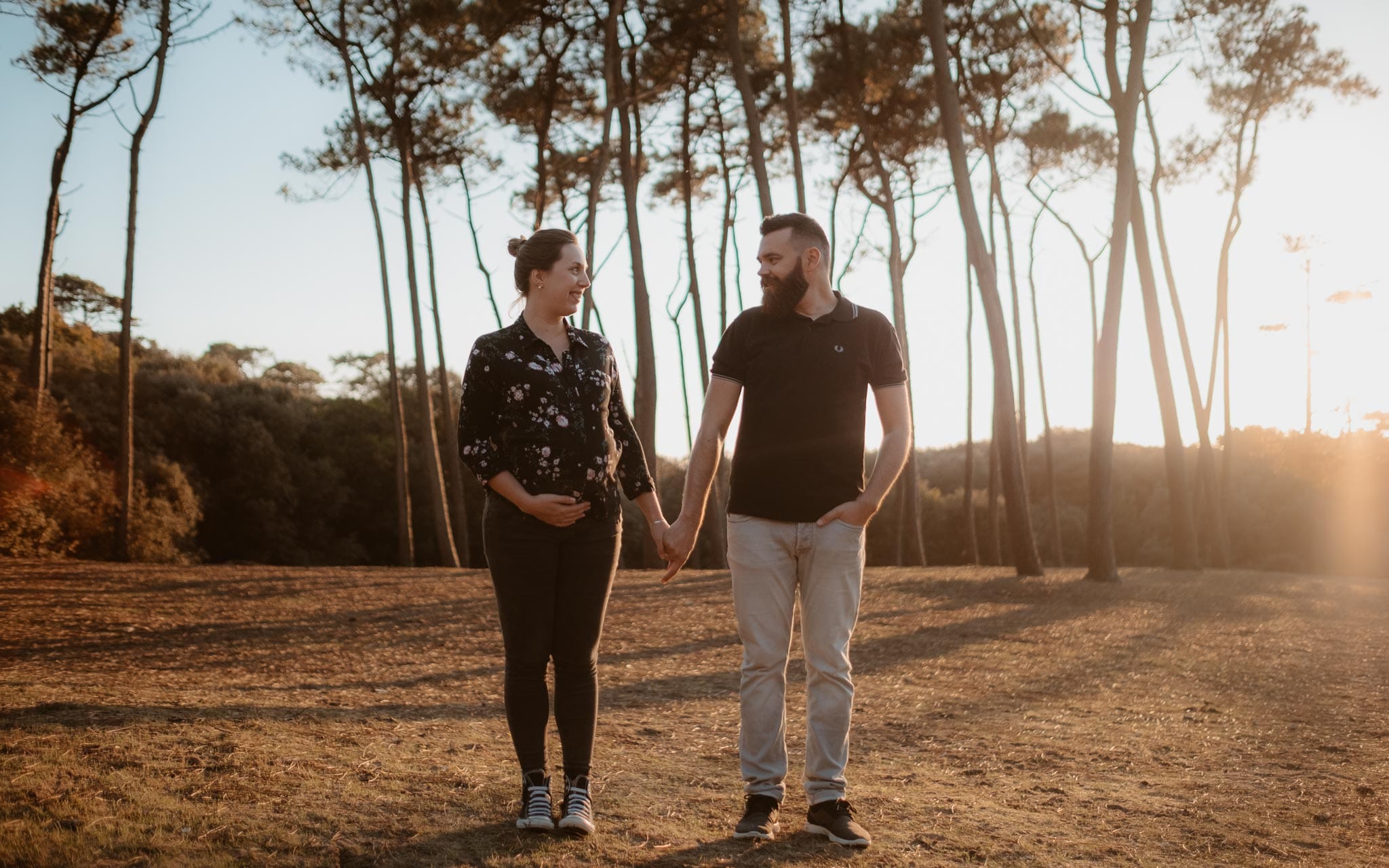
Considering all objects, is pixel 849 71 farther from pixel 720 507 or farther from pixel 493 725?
pixel 493 725

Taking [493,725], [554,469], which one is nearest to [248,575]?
[493,725]

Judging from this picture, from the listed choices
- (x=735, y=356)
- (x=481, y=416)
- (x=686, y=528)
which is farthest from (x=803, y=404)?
(x=481, y=416)

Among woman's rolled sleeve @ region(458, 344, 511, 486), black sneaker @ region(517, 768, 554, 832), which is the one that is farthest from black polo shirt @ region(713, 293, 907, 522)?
black sneaker @ region(517, 768, 554, 832)

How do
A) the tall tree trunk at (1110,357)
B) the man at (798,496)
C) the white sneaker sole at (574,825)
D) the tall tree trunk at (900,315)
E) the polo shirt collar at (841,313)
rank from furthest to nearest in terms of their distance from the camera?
1. the tall tree trunk at (900,315)
2. the tall tree trunk at (1110,357)
3. the polo shirt collar at (841,313)
4. the man at (798,496)
5. the white sneaker sole at (574,825)

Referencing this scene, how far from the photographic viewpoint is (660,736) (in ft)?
17.3

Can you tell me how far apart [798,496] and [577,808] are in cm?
116

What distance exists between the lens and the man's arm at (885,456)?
10.9 feet

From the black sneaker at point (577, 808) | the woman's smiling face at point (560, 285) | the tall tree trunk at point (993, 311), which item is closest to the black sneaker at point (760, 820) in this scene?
the black sneaker at point (577, 808)

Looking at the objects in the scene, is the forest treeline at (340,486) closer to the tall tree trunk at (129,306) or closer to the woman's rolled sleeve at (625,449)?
the tall tree trunk at (129,306)

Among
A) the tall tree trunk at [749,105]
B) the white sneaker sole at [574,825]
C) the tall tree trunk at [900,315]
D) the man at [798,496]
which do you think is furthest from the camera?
the tall tree trunk at [900,315]

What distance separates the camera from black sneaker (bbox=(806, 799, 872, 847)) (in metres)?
3.28

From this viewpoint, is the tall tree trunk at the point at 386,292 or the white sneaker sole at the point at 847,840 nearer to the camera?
the white sneaker sole at the point at 847,840

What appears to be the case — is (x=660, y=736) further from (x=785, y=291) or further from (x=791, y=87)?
(x=791, y=87)

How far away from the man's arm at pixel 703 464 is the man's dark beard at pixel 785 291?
10.8 inches
